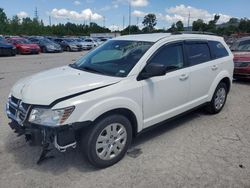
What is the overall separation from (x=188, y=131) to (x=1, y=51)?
19239 mm

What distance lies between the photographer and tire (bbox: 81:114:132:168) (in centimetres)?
328

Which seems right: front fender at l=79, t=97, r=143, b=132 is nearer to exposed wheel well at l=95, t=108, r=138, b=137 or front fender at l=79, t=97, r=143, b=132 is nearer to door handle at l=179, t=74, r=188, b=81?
exposed wheel well at l=95, t=108, r=138, b=137

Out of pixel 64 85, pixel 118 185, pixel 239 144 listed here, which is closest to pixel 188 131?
pixel 239 144

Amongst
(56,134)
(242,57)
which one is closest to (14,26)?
(242,57)

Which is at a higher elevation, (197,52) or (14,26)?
(14,26)

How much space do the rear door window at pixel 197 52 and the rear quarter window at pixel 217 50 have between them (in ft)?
0.60

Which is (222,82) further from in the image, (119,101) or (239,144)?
(119,101)

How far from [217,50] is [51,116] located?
401 centimetres

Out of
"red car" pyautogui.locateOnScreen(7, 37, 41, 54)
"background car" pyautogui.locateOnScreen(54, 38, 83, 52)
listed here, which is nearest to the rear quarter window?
"red car" pyautogui.locateOnScreen(7, 37, 41, 54)

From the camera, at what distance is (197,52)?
493cm

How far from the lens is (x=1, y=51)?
20156 mm

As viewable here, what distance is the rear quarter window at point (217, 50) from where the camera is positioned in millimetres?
5406

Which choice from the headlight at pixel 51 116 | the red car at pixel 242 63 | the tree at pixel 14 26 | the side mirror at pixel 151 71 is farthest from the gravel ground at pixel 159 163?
the tree at pixel 14 26

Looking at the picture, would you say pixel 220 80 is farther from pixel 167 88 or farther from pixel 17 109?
pixel 17 109
